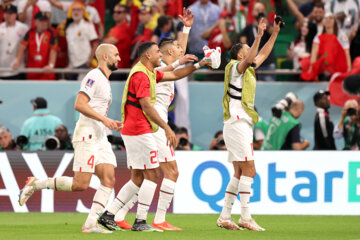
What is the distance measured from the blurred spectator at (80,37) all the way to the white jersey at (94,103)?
23.3 ft

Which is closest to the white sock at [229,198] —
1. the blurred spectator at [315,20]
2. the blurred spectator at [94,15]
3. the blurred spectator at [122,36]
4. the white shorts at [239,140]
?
the white shorts at [239,140]

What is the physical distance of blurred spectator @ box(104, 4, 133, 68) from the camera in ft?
59.2

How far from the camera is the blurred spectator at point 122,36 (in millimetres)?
18047

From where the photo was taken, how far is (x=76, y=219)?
1385cm

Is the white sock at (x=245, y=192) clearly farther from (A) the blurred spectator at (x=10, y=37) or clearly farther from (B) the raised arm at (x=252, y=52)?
(A) the blurred spectator at (x=10, y=37)

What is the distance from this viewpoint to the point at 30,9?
60.8 ft

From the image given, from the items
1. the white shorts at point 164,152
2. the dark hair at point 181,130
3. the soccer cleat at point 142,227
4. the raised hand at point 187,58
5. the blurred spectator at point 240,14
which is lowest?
the soccer cleat at point 142,227

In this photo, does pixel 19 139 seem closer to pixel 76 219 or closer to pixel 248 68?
pixel 76 219

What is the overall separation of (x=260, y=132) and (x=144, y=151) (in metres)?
5.83

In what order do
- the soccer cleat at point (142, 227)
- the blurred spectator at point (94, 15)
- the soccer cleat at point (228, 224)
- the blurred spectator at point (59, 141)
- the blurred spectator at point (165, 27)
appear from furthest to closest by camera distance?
the blurred spectator at point (94, 15)
the blurred spectator at point (165, 27)
the blurred spectator at point (59, 141)
the soccer cleat at point (228, 224)
the soccer cleat at point (142, 227)

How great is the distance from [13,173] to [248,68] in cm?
554

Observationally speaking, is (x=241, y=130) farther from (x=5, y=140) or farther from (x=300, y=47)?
(x=300, y=47)

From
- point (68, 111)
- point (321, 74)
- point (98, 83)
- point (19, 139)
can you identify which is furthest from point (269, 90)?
point (98, 83)

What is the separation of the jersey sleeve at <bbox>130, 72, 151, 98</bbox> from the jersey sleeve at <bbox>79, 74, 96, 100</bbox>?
49 centimetres
